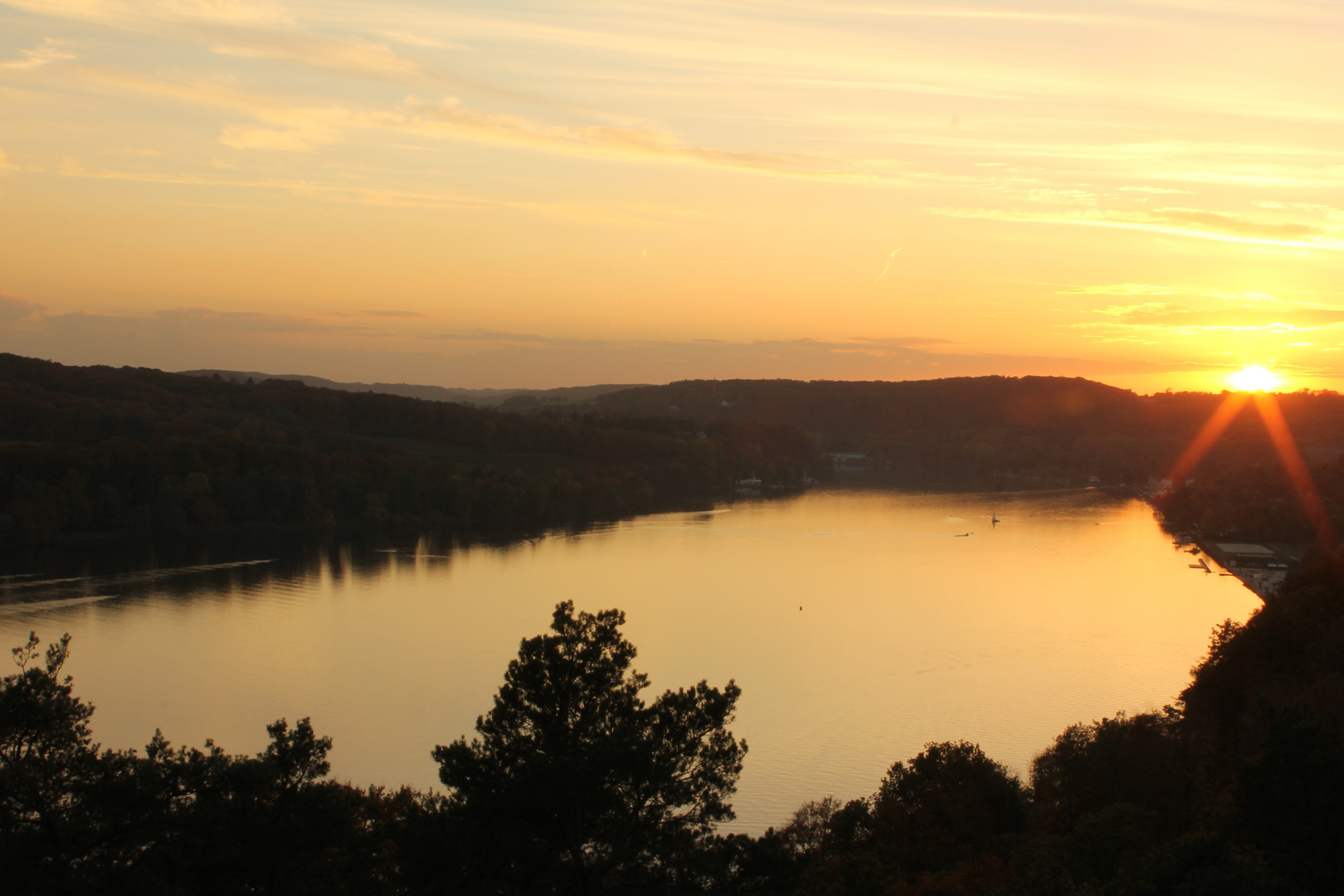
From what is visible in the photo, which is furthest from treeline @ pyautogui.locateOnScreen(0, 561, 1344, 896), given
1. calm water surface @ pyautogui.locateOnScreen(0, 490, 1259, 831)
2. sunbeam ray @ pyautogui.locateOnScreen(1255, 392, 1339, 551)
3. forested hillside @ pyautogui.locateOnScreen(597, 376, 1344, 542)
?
forested hillside @ pyautogui.locateOnScreen(597, 376, 1344, 542)

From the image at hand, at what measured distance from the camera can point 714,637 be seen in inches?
664

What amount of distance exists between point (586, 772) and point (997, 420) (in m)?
61.7

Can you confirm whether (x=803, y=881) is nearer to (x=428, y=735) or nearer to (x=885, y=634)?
(x=428, y=735)

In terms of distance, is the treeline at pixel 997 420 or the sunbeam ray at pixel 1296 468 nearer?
the sunbeam ray at pixel 1296 468

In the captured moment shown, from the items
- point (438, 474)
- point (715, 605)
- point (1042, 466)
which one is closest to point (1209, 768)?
point (715, 605)

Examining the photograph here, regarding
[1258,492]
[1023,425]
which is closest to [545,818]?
[1258,492]

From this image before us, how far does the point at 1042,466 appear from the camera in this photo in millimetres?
A: 52375

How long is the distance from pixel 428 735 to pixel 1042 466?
45695 mm

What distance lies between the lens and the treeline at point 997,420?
169ft

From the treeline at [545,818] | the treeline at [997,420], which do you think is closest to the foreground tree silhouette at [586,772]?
the treeline at [545,818]

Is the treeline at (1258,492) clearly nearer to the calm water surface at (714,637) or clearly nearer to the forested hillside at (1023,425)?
the forested hillside at (1023,425)

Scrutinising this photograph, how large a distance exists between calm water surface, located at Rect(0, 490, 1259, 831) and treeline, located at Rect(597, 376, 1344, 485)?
25652 millimetres

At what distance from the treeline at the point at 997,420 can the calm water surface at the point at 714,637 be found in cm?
2565

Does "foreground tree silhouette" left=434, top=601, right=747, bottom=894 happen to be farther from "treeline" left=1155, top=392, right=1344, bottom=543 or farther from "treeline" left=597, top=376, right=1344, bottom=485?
"treeline" left=597, top=376, right=1344, bottom=485
